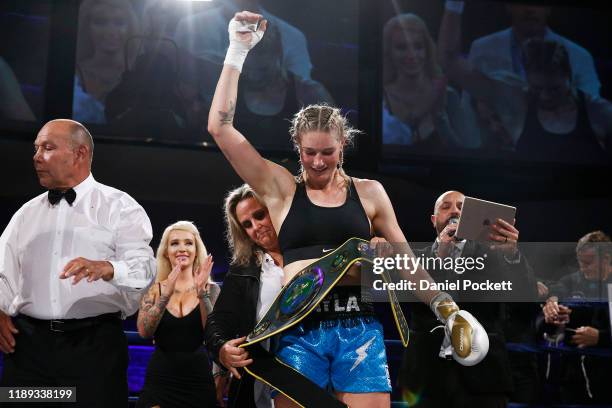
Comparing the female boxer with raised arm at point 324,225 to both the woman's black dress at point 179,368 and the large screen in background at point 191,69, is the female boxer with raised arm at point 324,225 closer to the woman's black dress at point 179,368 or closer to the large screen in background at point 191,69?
the woman's black dress at point 179,368

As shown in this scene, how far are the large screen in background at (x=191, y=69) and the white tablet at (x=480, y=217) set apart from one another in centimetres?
243

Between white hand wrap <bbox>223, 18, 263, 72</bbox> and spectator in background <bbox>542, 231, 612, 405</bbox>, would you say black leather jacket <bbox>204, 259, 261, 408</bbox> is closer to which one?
white hand wrap <bbox>223, 18, 263, 72</bbox>

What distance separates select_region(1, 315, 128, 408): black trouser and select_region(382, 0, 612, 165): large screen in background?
10.9ft

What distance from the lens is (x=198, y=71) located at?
5055mm

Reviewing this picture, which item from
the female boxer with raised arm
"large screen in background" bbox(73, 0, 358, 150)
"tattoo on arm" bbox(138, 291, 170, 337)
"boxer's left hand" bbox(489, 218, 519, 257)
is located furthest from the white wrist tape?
the female boxer with raised arm

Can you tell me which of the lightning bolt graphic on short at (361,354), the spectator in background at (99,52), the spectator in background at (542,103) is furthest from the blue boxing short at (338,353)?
the spectator in background at (542,103)

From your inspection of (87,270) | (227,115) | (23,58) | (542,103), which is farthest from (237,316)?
(542,103)

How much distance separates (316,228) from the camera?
2.16m

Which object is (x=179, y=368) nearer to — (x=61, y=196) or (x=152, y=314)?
(x=152, y=314)

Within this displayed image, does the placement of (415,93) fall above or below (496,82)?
below

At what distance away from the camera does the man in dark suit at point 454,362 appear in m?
2.88

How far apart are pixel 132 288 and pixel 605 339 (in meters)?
2.42

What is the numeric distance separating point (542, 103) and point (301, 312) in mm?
4220

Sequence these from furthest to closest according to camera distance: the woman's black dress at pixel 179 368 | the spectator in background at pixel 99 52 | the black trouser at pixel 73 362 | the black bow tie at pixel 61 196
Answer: the spectator in background at pixel 99 52, the woman's black dress at pixel 179 368, the black bow tie at pixel 61 196, the black trouser at pixel 73 362
